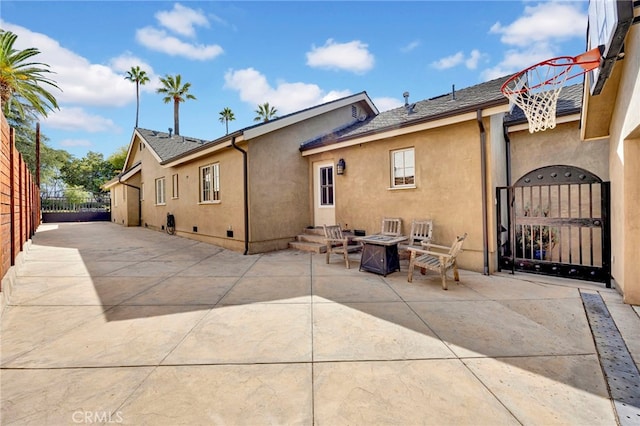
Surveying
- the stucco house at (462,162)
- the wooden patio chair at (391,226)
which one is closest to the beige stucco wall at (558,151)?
the stucco house at (462,162)

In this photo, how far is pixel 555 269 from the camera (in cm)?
542

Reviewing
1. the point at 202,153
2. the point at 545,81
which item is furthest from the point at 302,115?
the point at 545,81

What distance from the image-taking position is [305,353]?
263cm

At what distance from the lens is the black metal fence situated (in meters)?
21.4

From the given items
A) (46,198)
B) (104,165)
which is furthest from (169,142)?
(104,165)

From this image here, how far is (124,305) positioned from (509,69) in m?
11.5

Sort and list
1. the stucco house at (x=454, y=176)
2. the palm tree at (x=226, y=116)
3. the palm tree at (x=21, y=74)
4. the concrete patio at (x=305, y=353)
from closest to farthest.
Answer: the concrete patio at (x=305, y=353)
the stucco house at (x=454, y=176)
the palm tree at (x=21, y=74)
the palm tree at (x=226, y=116)

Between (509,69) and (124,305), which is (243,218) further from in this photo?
(509,69)

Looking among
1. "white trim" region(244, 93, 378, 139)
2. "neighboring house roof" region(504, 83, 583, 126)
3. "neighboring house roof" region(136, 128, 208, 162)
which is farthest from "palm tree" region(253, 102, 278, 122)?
"neighboring house roof" region(504, 83, 583, 126)

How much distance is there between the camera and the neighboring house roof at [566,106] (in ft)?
18.8

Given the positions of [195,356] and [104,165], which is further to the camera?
[104,165]

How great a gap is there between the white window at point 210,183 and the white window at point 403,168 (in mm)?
5933

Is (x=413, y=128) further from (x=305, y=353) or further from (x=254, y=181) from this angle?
(x=305, y=353)

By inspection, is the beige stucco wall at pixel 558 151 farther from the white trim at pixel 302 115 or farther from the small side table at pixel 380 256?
the white trim at pixel 302 115
